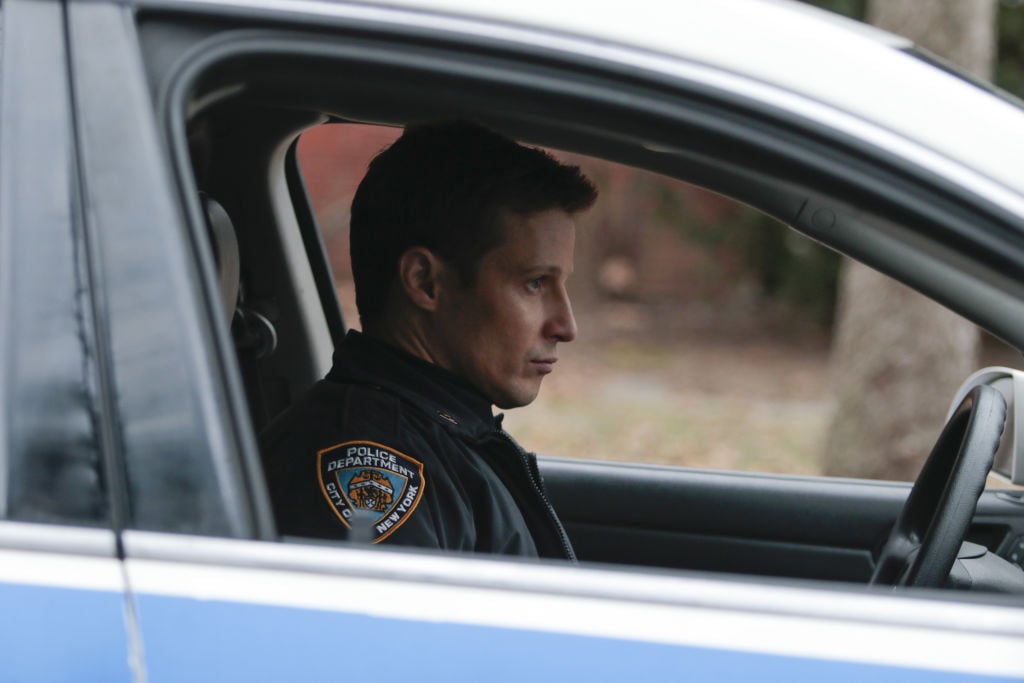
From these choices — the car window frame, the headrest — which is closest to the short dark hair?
the headrest

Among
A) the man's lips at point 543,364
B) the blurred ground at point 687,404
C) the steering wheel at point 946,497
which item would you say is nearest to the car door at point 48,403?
the man's lips at point 543,364

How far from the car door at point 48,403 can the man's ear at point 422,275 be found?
0.85 m

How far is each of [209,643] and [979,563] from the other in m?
1.42

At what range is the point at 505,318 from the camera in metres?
1.95

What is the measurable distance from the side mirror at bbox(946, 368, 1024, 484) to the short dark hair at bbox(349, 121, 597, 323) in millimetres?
840

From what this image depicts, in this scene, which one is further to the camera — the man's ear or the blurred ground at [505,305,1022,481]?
the blurred ground at [505,305,1022,481]

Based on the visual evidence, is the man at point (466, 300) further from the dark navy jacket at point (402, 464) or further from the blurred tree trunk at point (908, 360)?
the blurred tree trunk at point (908, 360)

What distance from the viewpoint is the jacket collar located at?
6.01ft

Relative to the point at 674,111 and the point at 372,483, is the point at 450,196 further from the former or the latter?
the point at 674,111

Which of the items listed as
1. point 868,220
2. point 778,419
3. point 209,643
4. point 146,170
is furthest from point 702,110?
point 778,419

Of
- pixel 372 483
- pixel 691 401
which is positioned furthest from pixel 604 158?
pixel 691 401

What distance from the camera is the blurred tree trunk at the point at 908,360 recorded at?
564 centimetres

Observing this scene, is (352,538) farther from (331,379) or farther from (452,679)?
(331,379)

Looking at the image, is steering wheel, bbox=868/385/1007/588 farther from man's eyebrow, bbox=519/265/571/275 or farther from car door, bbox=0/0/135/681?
car door, bbox=0/0/135/681
